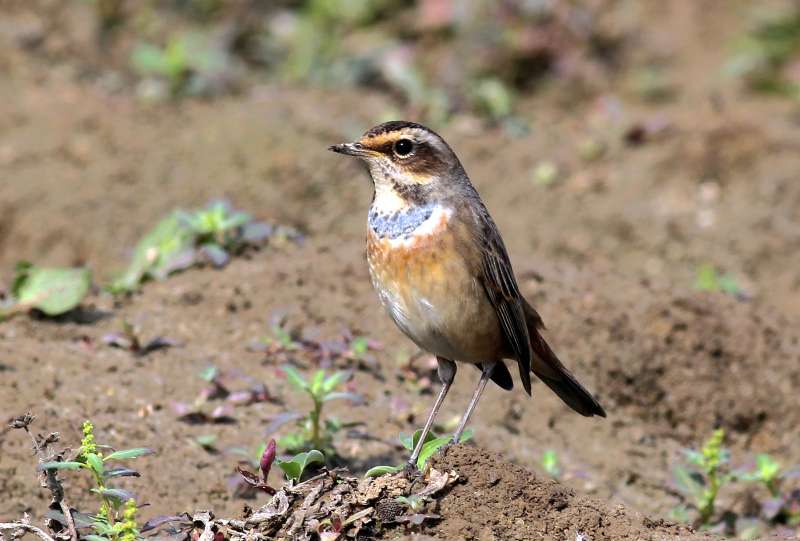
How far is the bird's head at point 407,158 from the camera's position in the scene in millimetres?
5477

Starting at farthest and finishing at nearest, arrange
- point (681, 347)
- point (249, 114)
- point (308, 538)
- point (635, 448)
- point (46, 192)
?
point (249, 114) < point (46, 192) < point (681, 347) < point (635, 448) < point (308, 538)

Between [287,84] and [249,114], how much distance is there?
4.17ft

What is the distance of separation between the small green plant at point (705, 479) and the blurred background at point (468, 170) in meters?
0.20

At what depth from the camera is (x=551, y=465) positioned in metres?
6.27

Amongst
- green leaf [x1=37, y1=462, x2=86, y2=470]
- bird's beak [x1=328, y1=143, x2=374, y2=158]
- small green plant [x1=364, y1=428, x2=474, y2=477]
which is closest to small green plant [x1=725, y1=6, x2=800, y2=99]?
bird's beak [x1=328, y1=143, x2=374, y2=158]

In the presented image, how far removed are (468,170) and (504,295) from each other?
4.96 meters

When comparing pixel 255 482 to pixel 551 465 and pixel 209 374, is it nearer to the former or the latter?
pixel 209 374

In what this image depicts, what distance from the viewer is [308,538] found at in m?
4.37

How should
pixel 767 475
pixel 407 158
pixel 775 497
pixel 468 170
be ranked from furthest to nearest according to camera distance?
pixel 468 170, pixel 775 497, pixel 767 475, pixel 407 158

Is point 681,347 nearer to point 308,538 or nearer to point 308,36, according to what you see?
point 308,538

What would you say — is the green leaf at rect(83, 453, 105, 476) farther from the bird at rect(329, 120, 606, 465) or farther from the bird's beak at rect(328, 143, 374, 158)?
the bird's beak at rect(328, 143, 374, 158)

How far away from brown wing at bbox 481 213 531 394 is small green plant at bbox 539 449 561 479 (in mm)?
761

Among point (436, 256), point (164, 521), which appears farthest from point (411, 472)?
point (436, 256)

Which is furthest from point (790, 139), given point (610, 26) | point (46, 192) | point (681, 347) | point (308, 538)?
point (308, 538)
